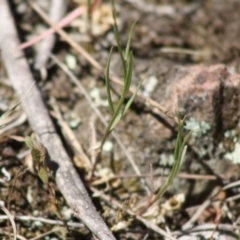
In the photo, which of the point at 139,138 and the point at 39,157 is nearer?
the point at 39,157

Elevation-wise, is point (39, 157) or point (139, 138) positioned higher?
point (39, 157)

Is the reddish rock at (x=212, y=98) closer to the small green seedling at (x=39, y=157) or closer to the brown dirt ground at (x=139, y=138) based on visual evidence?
the brown dirt ground at (x=139, y=138)

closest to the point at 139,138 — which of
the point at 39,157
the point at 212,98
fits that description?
the point at 212,98

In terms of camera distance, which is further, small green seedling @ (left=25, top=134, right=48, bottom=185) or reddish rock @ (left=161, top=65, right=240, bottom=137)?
reddish rock @ (left=161, top=65, right=240, bottom=137)

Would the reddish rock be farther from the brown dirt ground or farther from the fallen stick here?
the fallen stick

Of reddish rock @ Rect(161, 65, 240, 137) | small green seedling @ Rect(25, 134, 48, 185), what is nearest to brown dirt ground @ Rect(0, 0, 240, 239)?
reddish rock @ Rect(161, 65, 240, 137)

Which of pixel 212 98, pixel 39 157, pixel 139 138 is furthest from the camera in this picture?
pixel 139 138

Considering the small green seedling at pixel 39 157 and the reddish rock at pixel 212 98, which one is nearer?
the small green seedling at pixel 39 157

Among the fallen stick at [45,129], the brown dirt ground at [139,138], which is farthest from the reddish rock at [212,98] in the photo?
the fallen stick at [45,129]

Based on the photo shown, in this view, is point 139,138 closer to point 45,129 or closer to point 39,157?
point 45,129
